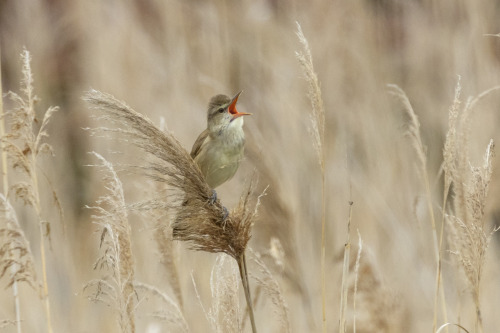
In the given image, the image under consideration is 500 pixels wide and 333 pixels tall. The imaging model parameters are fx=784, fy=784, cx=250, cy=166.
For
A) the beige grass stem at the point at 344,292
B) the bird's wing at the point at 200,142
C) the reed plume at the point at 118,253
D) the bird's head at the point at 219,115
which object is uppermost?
the bird's head at the point at 219,115

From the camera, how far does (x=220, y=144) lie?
104 inches

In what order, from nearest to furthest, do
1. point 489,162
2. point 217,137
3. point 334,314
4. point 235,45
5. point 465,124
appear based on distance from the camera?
point 489,162
point 465,124
point 217,137
point 334,314
point 235,45

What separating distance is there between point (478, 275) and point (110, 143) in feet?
7.20

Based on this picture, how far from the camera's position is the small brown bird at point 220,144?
260 cm

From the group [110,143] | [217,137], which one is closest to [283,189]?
[217,137]

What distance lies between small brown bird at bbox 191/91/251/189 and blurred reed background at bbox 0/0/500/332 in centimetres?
14

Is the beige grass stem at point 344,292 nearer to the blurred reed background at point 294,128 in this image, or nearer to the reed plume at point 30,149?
the blurred reed background at point 294,128

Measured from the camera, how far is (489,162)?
1911mm

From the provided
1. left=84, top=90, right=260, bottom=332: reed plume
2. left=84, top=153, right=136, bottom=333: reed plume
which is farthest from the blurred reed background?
left=84, top=90, right=260, bottom=332: reed plume

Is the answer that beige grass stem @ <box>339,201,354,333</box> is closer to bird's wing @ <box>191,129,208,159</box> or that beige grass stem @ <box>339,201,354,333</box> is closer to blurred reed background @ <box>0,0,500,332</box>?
blurred reed background @ <box>0,0,500,332</box>

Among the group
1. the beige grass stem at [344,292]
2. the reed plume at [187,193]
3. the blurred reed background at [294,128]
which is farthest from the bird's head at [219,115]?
the reed plume at [187,193]

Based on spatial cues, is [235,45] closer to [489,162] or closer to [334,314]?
[334,314]

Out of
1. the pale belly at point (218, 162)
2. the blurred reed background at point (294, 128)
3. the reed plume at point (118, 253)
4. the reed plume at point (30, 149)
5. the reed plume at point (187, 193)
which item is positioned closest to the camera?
the reed plume at point (187, 193)

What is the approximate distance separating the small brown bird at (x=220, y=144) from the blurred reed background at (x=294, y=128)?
0.14m
